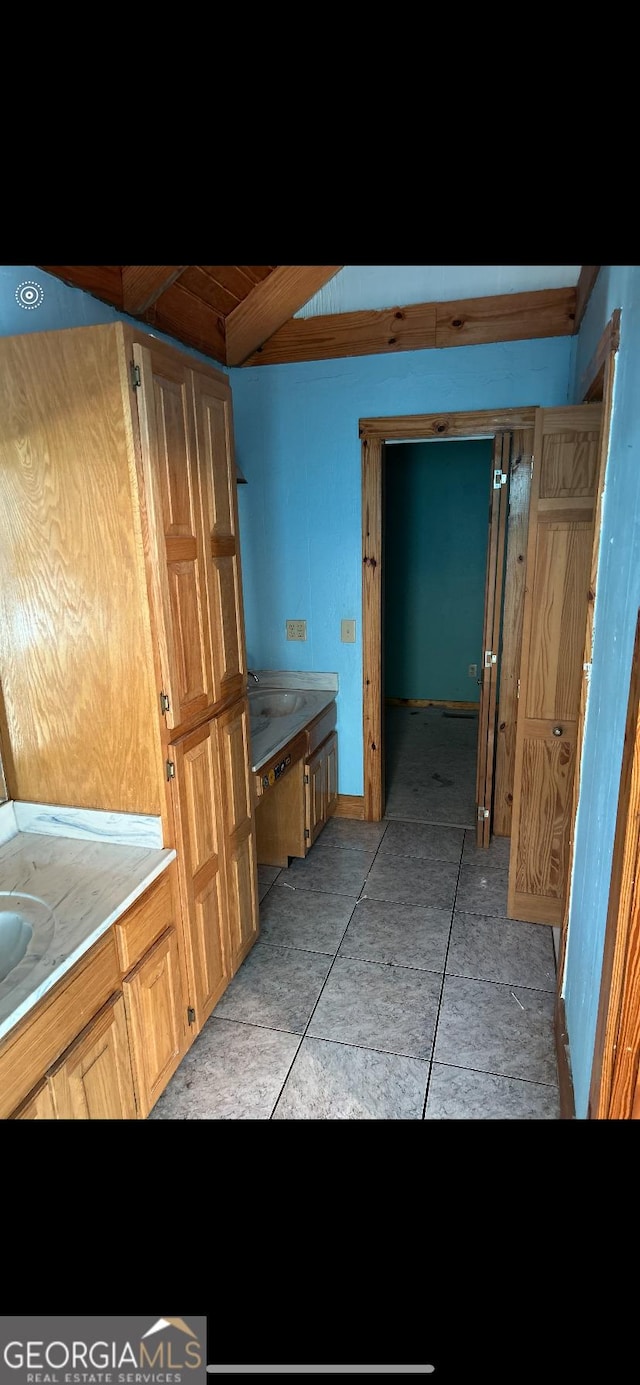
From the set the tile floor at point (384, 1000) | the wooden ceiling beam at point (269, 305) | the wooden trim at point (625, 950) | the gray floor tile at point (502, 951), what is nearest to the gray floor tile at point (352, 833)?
the tile floor at point (384, 1000)

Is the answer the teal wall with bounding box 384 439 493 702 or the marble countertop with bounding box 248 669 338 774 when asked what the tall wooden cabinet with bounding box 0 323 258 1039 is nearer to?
→ the marble countertop with bounding box 248 669 338 774

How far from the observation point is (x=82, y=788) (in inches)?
73.1

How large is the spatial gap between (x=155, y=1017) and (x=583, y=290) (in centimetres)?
302

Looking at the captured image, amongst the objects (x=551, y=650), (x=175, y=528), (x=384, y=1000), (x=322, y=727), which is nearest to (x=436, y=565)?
(x=322, y=727)

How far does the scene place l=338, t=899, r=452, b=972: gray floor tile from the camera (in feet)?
8.43

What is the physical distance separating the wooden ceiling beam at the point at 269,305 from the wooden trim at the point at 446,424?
2.07ft

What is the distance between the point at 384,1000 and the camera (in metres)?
2.34

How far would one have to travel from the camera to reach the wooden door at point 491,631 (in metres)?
3.07

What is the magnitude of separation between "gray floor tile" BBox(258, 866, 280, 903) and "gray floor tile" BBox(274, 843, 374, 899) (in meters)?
0.03

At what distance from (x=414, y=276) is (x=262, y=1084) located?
132 inches

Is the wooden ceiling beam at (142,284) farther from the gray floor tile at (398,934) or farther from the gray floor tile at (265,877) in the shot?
the gray floor tile at (398,934)

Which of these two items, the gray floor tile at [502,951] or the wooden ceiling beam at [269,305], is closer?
the gray floor tile at [502,951]
